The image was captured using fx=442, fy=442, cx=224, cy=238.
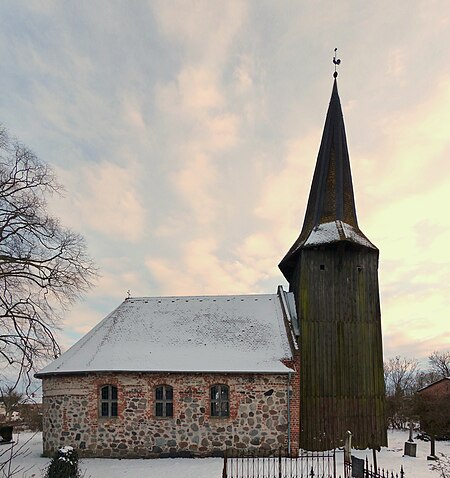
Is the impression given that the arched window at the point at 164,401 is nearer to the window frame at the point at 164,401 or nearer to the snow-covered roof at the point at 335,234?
the window frame at the point at 164,401

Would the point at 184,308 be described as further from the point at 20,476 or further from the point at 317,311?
the point at 20,476

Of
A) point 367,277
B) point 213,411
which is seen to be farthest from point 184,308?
point 367,277

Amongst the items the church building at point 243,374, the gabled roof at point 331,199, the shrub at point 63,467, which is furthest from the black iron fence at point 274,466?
the gabled roof at point 331,199

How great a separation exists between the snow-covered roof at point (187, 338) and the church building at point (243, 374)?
5cm

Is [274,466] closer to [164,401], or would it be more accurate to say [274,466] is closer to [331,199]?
[164,401]

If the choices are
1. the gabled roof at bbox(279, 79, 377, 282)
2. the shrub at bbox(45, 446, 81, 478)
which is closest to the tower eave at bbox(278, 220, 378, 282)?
the gabled roof at bbox(279, 79, 377, 282)

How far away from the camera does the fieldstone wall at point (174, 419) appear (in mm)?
16250

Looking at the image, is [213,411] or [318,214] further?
[318,214]

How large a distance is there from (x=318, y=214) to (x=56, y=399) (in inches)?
525

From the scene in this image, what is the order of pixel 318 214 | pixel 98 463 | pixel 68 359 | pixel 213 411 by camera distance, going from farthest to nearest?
pixel 318 214
pixel 68 359
pixel 213 411
pixel 98 463

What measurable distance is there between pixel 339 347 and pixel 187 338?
6.19m

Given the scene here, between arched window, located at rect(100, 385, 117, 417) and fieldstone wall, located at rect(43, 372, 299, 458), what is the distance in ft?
0.61

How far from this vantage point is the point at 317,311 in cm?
1825

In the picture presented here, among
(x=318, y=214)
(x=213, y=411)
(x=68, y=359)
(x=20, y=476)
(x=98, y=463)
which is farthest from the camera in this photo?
(x=318, y=214)
